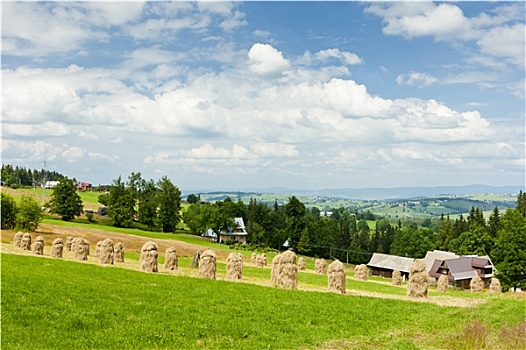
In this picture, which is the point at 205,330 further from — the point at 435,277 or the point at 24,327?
the point at 435,277

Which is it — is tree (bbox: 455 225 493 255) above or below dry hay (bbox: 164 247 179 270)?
below

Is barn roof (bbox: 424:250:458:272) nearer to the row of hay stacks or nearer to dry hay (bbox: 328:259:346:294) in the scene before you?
the row of hay stacks

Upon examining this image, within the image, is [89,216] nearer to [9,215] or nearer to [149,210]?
[149,210]

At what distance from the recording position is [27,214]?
53.3m

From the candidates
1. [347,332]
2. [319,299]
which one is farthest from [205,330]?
[319,299]

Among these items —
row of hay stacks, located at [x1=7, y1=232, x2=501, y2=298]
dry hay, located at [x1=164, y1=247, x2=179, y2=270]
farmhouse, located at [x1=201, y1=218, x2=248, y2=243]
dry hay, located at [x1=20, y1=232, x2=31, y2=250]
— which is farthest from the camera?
farmhouse, located at [x1=201, y1=218, x2=248, y2=243]

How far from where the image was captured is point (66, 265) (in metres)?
24.2

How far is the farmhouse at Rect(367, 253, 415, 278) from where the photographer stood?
228 ft

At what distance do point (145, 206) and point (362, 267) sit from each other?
6256cm

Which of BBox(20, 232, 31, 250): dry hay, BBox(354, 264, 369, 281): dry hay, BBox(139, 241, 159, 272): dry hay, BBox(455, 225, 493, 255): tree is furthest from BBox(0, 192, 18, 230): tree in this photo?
BBox(455, 225, 493, 255): tree

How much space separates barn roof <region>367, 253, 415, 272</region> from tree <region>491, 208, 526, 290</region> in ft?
48.5

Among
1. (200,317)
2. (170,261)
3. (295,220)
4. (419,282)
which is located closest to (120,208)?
(295,220)

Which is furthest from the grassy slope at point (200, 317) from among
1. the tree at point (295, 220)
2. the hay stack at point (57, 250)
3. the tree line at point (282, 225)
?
the tree at point (295, 220)

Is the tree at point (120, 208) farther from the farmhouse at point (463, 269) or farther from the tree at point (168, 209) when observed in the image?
the farmhouse at point (463, 269)
